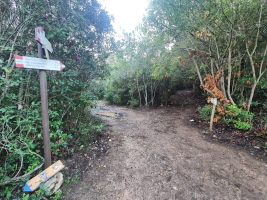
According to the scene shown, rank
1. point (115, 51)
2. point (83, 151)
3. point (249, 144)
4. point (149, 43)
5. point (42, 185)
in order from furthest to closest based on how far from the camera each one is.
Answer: point (149, 43)
point (115, 51)
point (249, 144)
point (83, 151)
point (42, 185)

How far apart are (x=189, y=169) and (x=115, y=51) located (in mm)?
4020

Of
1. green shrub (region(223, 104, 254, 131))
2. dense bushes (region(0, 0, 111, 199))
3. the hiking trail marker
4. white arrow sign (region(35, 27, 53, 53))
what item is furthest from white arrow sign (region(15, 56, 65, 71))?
green shrub (region(223, 104, 254, 131))

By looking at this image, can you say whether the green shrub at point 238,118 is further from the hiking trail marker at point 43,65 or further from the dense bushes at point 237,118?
the hiking trail marker at point 43,65

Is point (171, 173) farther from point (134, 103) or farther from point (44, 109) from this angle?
point (134, 103)

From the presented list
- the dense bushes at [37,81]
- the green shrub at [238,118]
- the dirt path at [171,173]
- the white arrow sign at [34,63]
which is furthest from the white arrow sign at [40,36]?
the green shrub at [238,118]

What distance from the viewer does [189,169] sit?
4.04 meters

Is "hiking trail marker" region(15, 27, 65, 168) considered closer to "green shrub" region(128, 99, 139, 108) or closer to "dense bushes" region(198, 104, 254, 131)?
"dense bushes" region(198, 104, 254, 131)

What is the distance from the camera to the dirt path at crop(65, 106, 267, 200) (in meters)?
3.28

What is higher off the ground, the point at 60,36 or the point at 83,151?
the point at 60,36

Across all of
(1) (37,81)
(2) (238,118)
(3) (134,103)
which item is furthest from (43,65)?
(3) (134,103)

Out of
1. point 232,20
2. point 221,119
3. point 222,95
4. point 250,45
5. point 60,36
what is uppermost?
point 232,20

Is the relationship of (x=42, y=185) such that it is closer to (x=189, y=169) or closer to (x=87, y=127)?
(x=87, y=127)

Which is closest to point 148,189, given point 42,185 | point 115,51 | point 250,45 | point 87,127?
point 42,185

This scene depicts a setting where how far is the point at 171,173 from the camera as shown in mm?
3875
